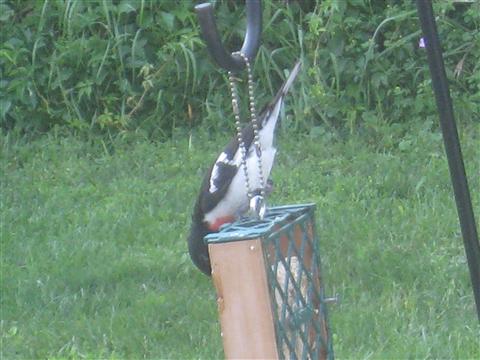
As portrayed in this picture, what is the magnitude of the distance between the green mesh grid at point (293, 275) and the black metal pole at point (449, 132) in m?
0.34

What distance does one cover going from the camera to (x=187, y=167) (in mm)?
6836

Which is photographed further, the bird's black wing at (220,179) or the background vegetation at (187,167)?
the background vegetation at (187,167)

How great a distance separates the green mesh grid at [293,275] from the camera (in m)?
2.18

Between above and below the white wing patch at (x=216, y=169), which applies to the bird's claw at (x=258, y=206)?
below

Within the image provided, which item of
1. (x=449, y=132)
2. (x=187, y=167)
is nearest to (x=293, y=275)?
(x=449, y=132)

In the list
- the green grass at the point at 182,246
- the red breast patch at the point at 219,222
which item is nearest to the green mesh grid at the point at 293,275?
the green grass at the point at 182,246

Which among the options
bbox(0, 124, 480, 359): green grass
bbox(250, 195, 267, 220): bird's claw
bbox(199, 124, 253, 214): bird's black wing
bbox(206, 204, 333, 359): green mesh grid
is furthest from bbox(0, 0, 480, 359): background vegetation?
bbox(250, 195, 267, 220): bird's claw

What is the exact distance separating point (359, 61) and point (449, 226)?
218 cm

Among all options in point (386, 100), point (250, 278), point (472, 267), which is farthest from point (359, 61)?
point (250, 278)

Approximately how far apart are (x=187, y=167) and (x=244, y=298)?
472 cm

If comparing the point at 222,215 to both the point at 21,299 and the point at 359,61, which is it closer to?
the point at 21,299

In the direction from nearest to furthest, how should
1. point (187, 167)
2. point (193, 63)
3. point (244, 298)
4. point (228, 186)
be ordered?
point (244, 298) < point (228, 186) < point (187, 167) < point (193, 63)

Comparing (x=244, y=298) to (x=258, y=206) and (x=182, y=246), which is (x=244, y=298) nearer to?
(x=258, y=206)

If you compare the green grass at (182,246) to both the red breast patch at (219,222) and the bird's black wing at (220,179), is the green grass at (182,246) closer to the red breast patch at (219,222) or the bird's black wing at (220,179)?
the red breast patch at (219,222)
